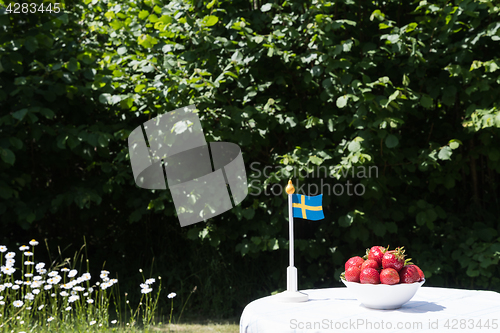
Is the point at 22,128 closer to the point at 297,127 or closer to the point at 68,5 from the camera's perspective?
the point at 68,5

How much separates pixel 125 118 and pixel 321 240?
206 centimetres

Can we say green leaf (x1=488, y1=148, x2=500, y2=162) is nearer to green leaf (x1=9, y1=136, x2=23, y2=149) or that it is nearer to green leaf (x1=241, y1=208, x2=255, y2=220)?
green leaf (x1=241, y1=208, x2=255, y2=220)

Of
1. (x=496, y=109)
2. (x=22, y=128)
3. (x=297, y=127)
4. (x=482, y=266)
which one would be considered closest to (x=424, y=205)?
(x=482, y=266)

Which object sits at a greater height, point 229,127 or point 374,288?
point 229,127

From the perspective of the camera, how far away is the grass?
246cm

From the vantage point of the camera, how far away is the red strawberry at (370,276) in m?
1.46

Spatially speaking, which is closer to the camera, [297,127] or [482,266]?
[482,266]

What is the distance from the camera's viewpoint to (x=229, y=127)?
11.5 feet

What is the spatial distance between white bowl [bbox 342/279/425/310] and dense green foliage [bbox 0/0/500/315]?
5.39 feet

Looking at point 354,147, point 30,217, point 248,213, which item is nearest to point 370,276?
point 354,147

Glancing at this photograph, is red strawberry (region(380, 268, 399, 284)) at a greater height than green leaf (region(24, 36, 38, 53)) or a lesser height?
lesser

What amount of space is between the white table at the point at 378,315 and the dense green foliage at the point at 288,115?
59.8 inches

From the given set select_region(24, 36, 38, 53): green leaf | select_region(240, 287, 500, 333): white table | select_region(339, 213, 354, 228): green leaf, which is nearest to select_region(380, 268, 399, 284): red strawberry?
select_region(240, 287, 500, 333): white table

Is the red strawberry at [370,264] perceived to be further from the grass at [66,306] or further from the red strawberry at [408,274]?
the grass at [66,306]
